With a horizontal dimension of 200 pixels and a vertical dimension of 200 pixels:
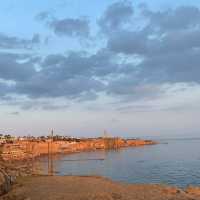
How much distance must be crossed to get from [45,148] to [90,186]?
156 metres

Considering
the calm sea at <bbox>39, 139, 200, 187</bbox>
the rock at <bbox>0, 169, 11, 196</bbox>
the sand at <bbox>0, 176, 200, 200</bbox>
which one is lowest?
the calm sea at <bbox>39, 139, 200, 187</bbox>

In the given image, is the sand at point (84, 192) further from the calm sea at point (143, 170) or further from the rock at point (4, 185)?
the calm sea at point (143, 170)

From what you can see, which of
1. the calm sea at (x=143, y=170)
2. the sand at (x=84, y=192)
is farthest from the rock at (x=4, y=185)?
the calm sea at (x=143, y=170)

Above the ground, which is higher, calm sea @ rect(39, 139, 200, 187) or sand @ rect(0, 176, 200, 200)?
sand @ rect(0, 176, 200, 200)

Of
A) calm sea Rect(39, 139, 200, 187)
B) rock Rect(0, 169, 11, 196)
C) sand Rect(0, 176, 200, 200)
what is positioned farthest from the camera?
calm sea Rect(39, 139, 200, 187)

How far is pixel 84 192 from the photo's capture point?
31.3 metres

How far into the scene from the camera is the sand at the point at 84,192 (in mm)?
29417

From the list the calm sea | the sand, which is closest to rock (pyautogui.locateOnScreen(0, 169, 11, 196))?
the sand

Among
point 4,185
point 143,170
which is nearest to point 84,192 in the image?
point 4,185

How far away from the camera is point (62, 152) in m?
191

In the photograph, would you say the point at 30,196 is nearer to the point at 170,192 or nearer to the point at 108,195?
the point at 108,195

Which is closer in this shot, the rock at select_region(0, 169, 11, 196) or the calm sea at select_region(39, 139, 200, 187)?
the rock at select_region(0, 169, 11, 196)

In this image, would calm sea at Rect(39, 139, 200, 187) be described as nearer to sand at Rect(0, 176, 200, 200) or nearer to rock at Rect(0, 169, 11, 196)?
sand at Rect(0, 176, 200, 200)

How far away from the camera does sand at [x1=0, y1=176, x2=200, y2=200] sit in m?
29.4
